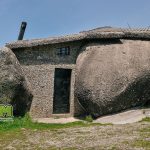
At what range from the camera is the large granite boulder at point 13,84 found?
20.5m

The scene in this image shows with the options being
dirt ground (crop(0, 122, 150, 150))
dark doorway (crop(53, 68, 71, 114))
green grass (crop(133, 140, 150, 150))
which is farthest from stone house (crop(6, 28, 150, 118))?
green grass (crop(133, 140, 150, 150))

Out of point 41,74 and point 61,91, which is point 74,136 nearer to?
point 41,74

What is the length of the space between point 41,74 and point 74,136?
7659mm

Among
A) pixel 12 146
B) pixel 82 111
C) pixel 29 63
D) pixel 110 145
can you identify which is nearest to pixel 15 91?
pixel 29 63

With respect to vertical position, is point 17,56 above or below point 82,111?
above

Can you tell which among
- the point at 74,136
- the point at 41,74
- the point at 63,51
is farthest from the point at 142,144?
the point at 63,51

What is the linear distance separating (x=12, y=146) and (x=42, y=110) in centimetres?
831

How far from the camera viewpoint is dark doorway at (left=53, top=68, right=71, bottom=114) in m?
23.1

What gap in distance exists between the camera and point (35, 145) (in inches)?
550

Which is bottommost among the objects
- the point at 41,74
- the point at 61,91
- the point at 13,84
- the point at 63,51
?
the point at 61,91

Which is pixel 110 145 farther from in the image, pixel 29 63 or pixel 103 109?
pixel 29 63

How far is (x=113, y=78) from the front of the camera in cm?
2114

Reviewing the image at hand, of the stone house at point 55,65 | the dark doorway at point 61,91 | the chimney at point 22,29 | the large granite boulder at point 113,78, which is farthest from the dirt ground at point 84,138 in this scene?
the chimney at point 22,29

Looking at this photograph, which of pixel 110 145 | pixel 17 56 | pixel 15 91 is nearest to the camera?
pixel 110 145
